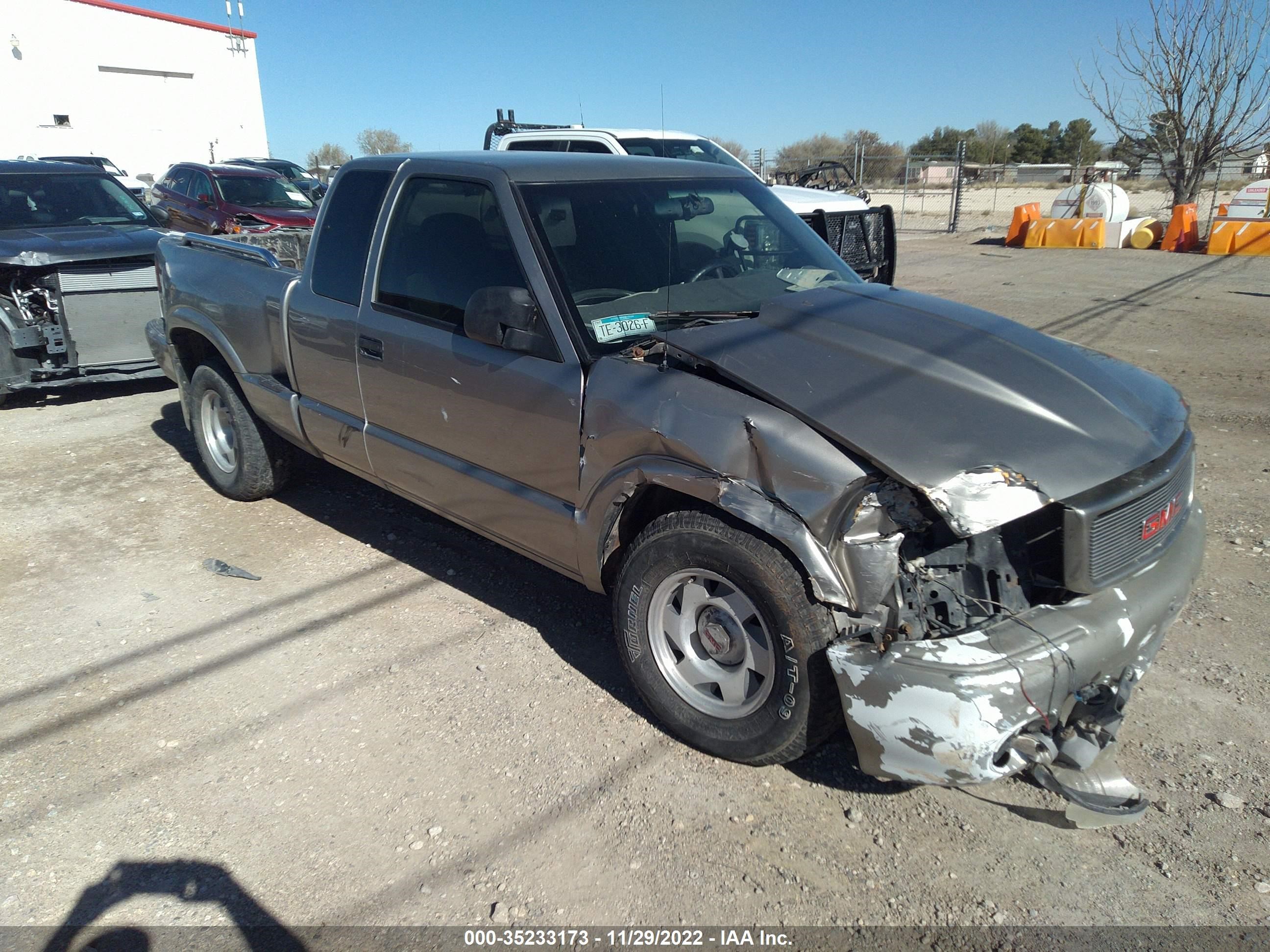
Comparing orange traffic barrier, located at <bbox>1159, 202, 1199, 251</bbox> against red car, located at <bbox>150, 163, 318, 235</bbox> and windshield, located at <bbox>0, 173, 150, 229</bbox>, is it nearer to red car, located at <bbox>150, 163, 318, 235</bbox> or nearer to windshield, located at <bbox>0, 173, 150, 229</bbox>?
red car, located at <bbox>150, 163, 318, 235</bbox>

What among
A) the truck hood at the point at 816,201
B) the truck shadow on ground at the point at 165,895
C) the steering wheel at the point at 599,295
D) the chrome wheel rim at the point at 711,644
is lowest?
the truck shadow on ground at the point at 165,895

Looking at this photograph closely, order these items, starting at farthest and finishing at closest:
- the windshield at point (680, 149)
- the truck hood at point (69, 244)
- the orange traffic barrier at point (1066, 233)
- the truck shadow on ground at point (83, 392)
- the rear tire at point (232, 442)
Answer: the orange traffic barrier at point (1066, 233) → the windshield at point (680, 149) → the truck shadow on ground at point (83, 392) → the truck hood at point (69, 244) → the rear tire at point (232, 442)

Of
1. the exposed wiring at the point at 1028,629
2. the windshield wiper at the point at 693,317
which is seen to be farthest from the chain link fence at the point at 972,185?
the exposed wiring at the point at 1028,629

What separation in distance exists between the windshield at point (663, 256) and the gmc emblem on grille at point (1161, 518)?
1527 mm

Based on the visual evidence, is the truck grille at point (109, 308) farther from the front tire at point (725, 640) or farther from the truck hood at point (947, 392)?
the truck hood at point (947, 392)

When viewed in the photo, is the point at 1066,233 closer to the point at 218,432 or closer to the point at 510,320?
the point at 218,432

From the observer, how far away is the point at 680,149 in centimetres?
1074

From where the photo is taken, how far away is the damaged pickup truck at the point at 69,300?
7242 mm

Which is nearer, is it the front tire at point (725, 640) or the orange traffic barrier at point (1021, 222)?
the front tire at point (725, 640)

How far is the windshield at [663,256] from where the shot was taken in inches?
131

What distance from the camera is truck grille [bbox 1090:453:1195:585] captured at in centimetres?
254

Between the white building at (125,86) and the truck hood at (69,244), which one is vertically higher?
the white building at (125,86)

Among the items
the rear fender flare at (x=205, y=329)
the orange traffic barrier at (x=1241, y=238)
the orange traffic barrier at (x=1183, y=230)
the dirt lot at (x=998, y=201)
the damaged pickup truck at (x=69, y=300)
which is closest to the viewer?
the rear fender flare at (x=205, y=329)

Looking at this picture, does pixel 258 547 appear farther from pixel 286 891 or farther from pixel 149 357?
pixel 149 357
